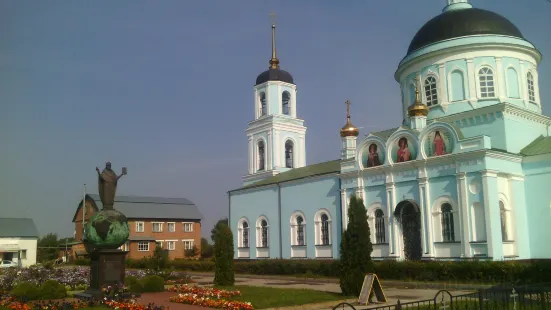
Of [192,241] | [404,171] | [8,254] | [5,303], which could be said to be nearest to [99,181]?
[5,303]

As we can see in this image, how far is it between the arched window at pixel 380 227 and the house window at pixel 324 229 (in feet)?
12.7

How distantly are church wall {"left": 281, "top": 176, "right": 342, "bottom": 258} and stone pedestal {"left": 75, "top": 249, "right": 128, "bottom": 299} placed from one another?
15.5 m

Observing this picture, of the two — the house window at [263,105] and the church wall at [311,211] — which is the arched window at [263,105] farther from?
→ the church wall at [311,211]

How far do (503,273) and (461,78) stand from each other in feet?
37.9

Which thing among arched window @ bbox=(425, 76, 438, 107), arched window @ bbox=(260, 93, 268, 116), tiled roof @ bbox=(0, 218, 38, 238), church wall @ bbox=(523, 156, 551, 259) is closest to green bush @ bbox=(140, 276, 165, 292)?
church wall @ bbox=(523, 156, 551, 259)

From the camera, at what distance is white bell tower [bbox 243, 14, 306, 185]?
123 ft

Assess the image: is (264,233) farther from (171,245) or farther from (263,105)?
(171,245)

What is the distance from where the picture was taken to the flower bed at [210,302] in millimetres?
13922

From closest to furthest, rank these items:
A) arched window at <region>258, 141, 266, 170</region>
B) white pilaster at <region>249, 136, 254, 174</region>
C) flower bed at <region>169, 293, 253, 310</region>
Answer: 1. flower bed at <region>169, 293, 253, 310</region>
2. arched window at <region>258, 141, 266, 170</region>
3. white pilaster at <region>249, 136, 254, 174</region>

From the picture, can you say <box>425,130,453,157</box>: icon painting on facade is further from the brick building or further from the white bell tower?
the brick building

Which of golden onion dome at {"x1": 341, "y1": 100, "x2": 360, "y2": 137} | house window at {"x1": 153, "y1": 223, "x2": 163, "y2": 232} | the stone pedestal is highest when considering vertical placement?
golden onion dome at {"x1": 341, "y1": 100, "x2": 360, "y2": 137}

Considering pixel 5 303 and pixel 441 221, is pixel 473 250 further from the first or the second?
pixel 5 303

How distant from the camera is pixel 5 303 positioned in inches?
600

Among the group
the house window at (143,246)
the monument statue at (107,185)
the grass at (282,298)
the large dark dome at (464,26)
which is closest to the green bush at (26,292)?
the monument statue at (107,185)
